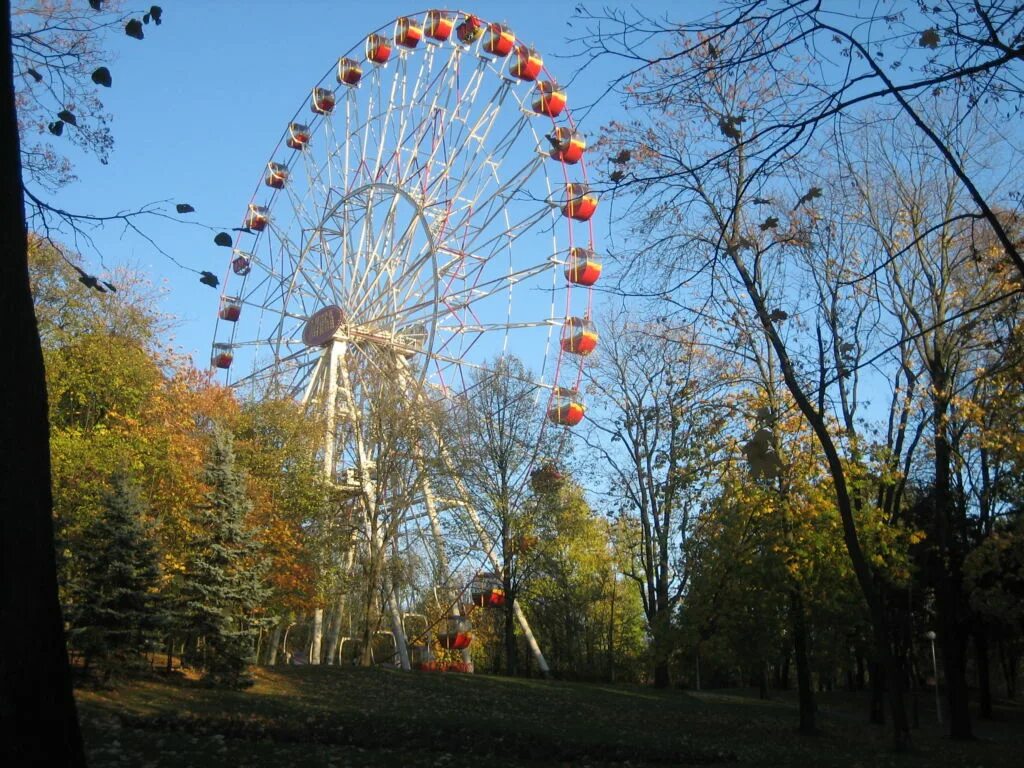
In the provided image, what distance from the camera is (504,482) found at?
3169cm

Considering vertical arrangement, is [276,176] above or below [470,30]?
below

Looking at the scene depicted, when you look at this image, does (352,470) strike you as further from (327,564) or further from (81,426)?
(81,426)

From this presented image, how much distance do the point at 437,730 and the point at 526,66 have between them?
2368cm

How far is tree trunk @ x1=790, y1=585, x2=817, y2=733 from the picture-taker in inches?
695

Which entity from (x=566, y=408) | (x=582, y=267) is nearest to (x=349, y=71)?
(x=582, y=267)

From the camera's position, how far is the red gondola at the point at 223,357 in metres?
37.2

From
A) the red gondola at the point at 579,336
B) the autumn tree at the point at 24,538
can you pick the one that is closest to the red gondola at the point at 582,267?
the red gondola at the point at 579,336

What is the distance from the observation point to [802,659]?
18109 mm

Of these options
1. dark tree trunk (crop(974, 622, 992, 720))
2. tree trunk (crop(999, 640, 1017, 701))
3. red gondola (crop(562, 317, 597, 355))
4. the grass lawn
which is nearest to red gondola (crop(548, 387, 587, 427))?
red gondola (crop(562, 317, 597, 355))

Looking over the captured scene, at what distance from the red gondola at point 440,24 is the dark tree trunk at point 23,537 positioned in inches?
1166

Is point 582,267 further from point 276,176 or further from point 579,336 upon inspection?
point 276,176

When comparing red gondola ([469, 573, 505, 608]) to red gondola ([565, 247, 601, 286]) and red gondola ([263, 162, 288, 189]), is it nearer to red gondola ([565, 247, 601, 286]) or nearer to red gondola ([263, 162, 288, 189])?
red gondola ([565, 247, 601, 286])

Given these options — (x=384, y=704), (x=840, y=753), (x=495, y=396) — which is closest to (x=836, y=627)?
(x=840, y=753)

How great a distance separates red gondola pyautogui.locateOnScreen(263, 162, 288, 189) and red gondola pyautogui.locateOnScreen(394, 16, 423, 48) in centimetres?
666
